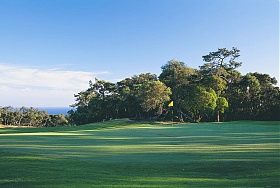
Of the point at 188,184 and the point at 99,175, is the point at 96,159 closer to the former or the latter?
the point at 99,175

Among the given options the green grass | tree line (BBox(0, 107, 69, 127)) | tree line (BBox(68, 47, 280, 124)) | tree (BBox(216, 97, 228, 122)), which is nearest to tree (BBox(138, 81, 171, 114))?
tree line (BBox(68, 47, 280, 124))

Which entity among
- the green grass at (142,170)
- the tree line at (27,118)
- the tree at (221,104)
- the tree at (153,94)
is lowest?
the green grass at (142,170)

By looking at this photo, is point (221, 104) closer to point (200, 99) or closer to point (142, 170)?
point (200, 99)

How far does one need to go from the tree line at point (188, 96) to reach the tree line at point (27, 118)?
20.7 ft

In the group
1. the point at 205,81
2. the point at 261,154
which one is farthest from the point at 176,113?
the point at 261,154

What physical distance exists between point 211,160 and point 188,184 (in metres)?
5.22

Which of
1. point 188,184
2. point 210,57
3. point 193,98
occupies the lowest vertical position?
point 188,184

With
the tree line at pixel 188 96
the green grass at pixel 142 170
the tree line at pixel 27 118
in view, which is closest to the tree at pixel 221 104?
the tree line at pixel 188 96

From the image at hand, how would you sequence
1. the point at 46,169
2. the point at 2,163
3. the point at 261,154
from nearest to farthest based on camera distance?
the point at 46,169 → the point at 2,163 → the point at 261,154

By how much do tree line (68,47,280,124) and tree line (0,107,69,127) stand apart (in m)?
6.31

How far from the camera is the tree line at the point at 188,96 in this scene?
2926 inches

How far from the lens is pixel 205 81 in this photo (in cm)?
7762

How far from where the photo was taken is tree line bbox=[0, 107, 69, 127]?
92562 mm

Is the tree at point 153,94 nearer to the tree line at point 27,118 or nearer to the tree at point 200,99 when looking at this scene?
the tree at point 200,99
